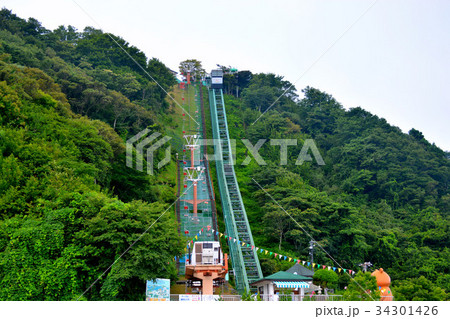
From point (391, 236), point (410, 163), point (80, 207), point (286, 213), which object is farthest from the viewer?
point (410, 163)

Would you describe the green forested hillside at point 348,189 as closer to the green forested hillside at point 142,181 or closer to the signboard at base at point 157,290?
the green forested hillside at point 142,181

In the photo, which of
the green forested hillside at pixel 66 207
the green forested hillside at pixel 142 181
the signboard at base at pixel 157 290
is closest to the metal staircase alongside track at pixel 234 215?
the green forested hillside at pixel 142 181

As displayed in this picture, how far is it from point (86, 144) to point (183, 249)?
1111 centimetres

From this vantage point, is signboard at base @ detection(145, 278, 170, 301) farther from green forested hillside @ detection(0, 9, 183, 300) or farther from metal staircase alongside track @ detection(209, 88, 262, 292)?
metal staircase alongside track @ detection(209, 88, 262, 292)

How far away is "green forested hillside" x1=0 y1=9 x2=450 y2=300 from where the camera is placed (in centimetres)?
2258

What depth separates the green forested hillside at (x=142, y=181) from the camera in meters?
22.6

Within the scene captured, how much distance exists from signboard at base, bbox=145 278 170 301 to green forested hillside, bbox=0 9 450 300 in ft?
Answer: 1.21

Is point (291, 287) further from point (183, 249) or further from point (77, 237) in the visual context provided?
point (77, 237)

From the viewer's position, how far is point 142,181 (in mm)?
33844

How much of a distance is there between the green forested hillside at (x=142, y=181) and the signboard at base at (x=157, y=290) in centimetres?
37

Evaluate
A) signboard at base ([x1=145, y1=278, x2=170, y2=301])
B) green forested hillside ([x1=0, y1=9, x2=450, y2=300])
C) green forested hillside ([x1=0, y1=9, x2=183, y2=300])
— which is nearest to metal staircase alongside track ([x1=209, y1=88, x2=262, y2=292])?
green forested hillside ([x1=0, y1=9, x2=450, y2=300])

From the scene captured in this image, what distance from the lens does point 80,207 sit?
24094 millimetres

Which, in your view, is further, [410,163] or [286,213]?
[410,163]

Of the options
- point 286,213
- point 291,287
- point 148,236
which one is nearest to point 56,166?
point 148,236
